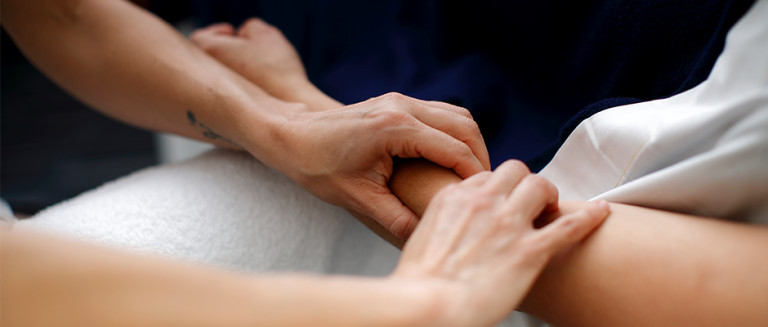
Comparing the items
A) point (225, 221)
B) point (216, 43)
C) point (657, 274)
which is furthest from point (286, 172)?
point (657, 274)

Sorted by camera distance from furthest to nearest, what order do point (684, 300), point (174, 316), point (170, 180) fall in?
1. point (170, 180)
2. point (684, 300)
3. point (174, 316)

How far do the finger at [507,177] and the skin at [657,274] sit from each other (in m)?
0.06

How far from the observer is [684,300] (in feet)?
1.39

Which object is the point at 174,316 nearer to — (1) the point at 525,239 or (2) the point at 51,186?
(1) the point at 525,239

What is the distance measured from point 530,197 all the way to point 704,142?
0.59 ft

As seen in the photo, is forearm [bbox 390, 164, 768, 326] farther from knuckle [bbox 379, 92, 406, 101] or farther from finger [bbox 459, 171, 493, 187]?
knuckle [bbox 379, 92, 406, 101]

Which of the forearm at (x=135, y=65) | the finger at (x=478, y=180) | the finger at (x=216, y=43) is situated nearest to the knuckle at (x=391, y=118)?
the finger at (x=478, y=180)

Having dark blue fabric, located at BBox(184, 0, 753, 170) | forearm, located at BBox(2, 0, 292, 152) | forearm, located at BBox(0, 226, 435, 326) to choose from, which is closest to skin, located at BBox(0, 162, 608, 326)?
forearm, located at BBox(0, 226, 435, 326)

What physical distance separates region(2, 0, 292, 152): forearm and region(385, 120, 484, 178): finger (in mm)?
220

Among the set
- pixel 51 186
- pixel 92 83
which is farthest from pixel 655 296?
pixel 51 186

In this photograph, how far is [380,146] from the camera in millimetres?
543

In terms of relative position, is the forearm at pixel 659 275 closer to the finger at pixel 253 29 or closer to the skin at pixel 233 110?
the skin at pixel 233 110

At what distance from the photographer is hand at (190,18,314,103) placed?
765 mm

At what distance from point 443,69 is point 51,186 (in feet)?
4.13
